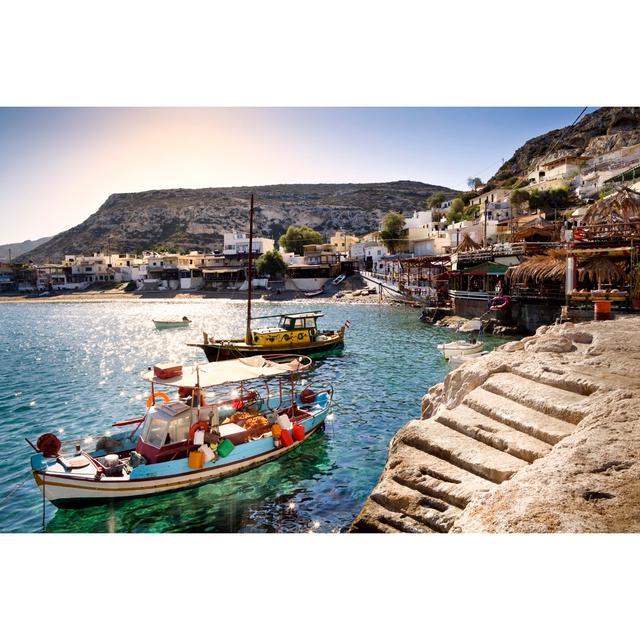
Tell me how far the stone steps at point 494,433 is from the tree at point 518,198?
2226 inches

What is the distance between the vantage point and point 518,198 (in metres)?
57.6

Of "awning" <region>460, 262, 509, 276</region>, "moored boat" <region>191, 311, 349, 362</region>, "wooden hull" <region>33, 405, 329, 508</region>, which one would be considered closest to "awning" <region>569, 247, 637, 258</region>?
"moored boat" <region>191, 311, 349, 362</region>

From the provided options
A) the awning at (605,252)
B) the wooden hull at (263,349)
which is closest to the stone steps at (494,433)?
the awning at (605,252)

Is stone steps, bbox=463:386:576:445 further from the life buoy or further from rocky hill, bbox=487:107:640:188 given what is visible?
rocky hill, bbox=487:107:640:188

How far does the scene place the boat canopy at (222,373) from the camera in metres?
9.64

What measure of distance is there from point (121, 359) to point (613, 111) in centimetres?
6287

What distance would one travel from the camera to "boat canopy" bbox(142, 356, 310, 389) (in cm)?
964

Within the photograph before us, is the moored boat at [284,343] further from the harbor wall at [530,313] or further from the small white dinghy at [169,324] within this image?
the small white dinghy at [169,324]

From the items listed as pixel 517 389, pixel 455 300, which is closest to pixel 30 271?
pixel 455 300

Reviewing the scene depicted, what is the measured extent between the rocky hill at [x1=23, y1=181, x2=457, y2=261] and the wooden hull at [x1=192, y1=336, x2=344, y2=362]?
258ft

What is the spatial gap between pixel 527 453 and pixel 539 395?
4.75 ft

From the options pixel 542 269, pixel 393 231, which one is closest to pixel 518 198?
pixel 393 231

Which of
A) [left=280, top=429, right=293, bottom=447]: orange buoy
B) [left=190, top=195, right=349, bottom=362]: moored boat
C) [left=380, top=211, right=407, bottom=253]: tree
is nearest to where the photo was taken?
[left=280, top=429, right=293, bottom=447]: orange buoy

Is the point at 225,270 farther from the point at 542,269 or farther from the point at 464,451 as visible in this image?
the point at 464,451
